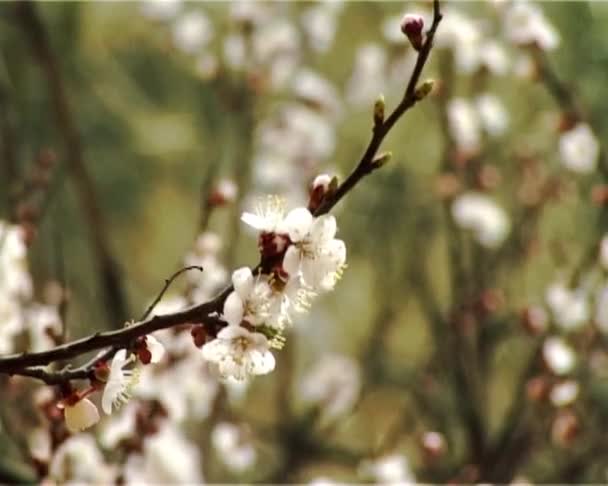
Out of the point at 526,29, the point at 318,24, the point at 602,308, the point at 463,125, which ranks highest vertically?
the point at 318,24

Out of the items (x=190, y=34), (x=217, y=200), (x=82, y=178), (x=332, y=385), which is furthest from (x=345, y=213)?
(x=217, y=200)

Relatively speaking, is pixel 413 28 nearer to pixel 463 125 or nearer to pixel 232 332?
pixel 232 332

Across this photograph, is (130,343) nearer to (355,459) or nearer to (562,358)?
(562,358)

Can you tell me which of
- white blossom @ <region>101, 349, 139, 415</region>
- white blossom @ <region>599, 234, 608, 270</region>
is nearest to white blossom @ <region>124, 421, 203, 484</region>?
white blossom @ <region>599, 234, 608, 270</region>

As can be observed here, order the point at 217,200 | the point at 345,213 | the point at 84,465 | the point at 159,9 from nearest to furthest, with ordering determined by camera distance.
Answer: the point at 217,200, the point at 84,465, the point at 159,9, the point at 345,213

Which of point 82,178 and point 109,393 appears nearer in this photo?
point 109,393

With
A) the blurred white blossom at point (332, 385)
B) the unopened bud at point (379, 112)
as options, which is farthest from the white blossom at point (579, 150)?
the unopened bud at point (379, 112)

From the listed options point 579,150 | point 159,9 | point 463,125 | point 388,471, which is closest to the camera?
point 388,471
